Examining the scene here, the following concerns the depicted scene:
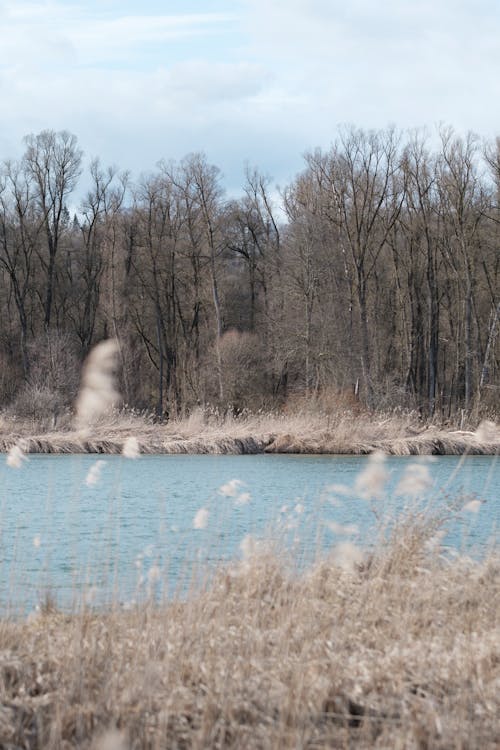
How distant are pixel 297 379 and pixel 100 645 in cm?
4113

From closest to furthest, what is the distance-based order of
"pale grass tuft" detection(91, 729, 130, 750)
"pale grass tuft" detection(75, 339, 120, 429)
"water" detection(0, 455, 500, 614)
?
1. "pale grass tuft" detection(91, 729, 130, 750)
2. "pale grass tuft" detection(75, 339, 120, 429)
3. "water" detection(0, 455, 500, 614)

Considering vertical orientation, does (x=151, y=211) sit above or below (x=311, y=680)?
above

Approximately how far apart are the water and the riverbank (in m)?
1.29

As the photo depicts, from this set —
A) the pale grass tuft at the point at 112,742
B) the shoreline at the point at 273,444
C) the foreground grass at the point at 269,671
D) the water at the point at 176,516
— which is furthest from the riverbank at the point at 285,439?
the pale grass tuft at the point at 112,742

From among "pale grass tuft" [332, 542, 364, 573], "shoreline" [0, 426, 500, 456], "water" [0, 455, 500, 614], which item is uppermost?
"pale grass tuft" [332, 542, 364, 573]

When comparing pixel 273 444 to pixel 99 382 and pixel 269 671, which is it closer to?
pixel 99 382

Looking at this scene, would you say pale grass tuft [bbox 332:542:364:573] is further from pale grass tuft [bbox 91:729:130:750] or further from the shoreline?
the shoreline

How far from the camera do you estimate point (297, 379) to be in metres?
46.9

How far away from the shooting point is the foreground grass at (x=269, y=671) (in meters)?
4.84

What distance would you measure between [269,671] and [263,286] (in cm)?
4539

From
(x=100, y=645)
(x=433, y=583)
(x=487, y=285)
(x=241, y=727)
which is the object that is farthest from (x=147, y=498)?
(x=487, y=285)

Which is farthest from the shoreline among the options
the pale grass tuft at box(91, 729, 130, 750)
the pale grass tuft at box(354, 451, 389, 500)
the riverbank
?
the pale grass tuft at box(91, 729, 130, 750)

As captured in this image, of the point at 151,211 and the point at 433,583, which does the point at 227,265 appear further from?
the point at 433,583

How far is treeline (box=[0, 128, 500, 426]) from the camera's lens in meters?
40.8
